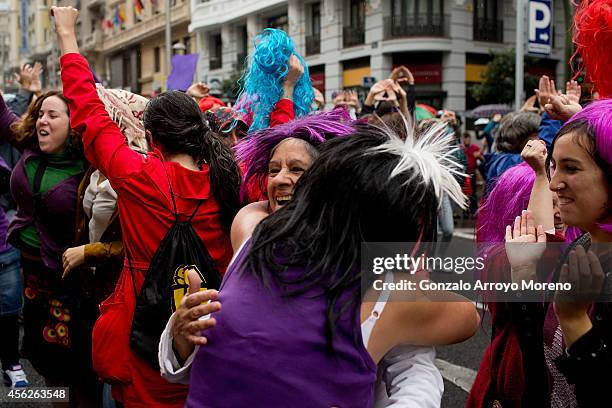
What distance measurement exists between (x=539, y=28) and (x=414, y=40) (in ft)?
44.2

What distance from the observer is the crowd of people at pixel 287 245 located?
1.39m

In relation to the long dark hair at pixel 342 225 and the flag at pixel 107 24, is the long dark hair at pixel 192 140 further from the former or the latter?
the flag at pixel 107 24

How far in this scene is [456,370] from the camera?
4473 mm

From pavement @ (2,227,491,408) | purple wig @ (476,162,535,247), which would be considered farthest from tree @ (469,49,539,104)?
purple wig @ (476,162,535,247)

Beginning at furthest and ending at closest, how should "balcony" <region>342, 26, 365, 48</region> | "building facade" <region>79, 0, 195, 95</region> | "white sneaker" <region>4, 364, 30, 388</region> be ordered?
"building facade" <region>79, 0, 195, 95</region>, "balcony" <region>342, 26, 365, 48</region>, "white sneaker" <region>4, 364, 30, 388</region>

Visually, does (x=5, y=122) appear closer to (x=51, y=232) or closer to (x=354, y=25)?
(x=51, y=232)

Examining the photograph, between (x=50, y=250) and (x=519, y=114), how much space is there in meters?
2.93

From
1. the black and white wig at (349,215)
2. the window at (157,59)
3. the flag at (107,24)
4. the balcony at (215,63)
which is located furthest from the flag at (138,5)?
the black and white wig at (349,215)

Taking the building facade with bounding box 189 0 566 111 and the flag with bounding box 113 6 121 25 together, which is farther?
the flag with bounding box 113 6 121 25

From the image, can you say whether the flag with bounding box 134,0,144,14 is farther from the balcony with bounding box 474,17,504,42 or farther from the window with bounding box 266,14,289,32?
the balcony with bounding box 474,17,504,42

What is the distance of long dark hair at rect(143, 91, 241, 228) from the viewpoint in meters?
2.54

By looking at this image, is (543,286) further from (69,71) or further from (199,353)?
(69,71)

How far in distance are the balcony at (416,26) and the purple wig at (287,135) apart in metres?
22.6

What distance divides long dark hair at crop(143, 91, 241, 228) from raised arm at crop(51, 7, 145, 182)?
0.14m
